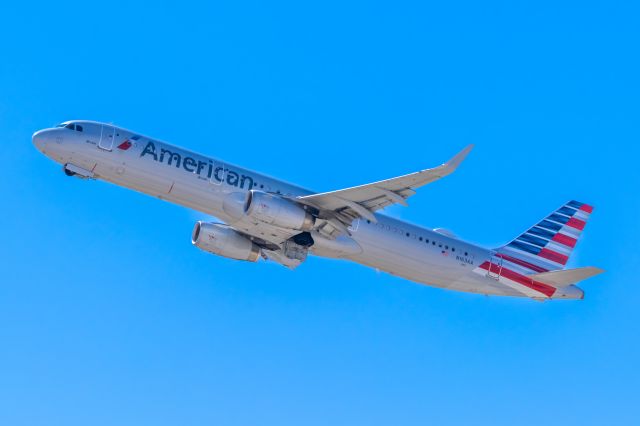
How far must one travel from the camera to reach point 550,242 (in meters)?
56.4

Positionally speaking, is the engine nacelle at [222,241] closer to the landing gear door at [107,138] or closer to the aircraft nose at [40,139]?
the landing gear door at [107,138]

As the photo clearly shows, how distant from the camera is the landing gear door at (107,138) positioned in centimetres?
4441

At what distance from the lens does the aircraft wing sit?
41.2m

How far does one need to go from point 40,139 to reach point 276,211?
480 inches

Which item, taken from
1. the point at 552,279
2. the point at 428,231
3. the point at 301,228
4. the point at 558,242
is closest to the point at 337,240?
the point at 301,228

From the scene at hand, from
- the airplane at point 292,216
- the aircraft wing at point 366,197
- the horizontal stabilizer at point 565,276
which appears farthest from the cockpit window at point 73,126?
the horizontal stabilizer at point 565,276

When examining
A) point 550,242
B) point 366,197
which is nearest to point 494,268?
point 550,242

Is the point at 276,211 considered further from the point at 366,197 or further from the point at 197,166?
the point at 197,166

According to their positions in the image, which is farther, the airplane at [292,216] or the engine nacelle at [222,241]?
the engine nacelle at [222,241]

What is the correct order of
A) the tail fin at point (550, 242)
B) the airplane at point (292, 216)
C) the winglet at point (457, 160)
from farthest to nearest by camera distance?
1. the tail fin at point (550, 242)
2. the airplane at point (292, 216)
3. the winglet at point (457, 160)

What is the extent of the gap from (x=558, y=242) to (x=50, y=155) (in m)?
31.0

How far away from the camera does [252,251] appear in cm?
5128

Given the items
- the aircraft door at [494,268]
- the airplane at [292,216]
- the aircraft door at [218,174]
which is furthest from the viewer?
the aircraft door at [494,268]

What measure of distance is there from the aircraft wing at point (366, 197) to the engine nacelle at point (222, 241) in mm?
6764
